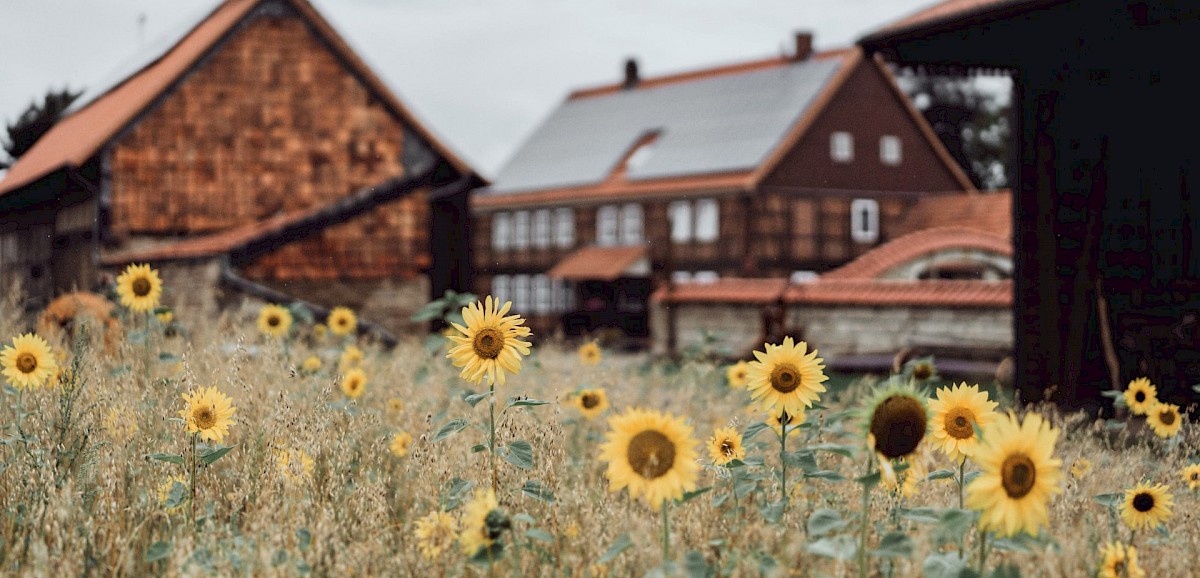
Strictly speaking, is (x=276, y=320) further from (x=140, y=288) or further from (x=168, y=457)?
(x=168, y=457)

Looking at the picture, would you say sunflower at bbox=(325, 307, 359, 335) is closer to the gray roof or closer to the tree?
the tree

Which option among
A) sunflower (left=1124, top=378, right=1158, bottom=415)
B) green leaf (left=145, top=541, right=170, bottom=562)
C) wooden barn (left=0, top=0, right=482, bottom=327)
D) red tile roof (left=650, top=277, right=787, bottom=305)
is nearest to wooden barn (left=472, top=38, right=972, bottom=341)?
wooden barn (left=0, top=0, right=482, bottom=327)

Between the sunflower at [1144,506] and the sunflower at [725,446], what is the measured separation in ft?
4.04

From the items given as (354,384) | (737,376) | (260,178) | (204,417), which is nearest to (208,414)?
(204,417)

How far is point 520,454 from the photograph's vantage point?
12.5 ft

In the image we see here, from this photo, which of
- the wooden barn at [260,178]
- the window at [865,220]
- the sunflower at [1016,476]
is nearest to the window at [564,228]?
the window at [865,220]

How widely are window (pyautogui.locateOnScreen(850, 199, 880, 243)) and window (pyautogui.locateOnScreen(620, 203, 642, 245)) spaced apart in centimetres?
587

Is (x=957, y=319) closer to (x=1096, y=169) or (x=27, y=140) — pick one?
(x=1096, y=169)

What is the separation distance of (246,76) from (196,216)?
8.11 ft

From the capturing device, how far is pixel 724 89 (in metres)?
36.0

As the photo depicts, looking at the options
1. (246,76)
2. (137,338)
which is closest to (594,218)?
(246,76)

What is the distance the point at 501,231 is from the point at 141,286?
107 ft

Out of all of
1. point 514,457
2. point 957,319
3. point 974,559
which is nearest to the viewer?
point 974,559

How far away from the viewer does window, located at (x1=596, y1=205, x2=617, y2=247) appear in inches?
1385
